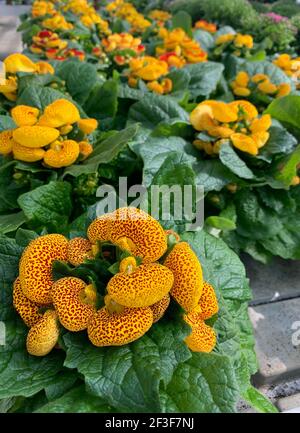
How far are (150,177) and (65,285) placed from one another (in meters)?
0.77

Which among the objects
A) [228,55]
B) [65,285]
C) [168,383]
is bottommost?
[228,55]

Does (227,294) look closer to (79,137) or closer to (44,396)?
(44,396)

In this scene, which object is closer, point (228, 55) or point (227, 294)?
point (227, 294)

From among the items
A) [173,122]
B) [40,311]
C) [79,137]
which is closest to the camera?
[40,311]

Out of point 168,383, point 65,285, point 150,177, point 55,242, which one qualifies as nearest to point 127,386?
point 168,383

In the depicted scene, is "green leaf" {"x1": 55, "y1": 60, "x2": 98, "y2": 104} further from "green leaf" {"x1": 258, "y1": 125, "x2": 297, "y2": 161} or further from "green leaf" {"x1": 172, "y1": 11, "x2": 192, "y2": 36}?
"green leaf" {"x1": 172, "y1": 11, "x2": 192, "y2": 36}

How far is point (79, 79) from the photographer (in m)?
2.05

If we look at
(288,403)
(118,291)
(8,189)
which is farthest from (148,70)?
(118,291)

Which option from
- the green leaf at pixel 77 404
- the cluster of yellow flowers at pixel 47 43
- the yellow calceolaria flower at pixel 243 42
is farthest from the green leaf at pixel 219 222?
the yellow calceolaria flower at pixel 243 42

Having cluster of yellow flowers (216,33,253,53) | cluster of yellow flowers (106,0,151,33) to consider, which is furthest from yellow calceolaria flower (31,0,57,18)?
cluster of yellow flowers (216,33,253,53)

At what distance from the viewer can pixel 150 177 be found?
1.63m

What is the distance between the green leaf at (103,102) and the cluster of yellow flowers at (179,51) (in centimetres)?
78

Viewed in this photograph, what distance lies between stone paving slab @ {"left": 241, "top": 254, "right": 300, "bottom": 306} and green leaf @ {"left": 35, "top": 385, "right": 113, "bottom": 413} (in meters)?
1.11

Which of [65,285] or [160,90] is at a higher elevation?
[65,285]
